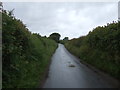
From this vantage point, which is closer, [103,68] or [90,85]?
[90,85]

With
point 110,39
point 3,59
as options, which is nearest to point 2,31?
point 3,59

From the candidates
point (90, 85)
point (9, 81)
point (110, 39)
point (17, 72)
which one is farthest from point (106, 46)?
point (9, 81)

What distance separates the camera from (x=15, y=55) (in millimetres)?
8406

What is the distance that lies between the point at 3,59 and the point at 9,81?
3.19 ft

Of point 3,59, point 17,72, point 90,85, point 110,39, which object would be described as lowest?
point 90,85

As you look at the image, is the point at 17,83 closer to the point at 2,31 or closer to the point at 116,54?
the point at 2,31

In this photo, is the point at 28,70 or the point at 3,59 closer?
the point at 3,59

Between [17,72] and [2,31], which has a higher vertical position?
[2,31]

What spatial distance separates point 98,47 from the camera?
53.8 ft

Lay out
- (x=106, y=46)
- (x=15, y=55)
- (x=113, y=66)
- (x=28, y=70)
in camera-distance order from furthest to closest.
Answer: (x=106, y=46), (x=113, y=66), (x=28, y=70), (x=15, y=55)

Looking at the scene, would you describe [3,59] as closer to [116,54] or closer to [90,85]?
[90,85]

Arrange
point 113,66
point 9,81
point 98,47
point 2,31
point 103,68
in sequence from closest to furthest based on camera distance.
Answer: point 9,81, point 2,31, point 113,66, point 103,68, point 98,47

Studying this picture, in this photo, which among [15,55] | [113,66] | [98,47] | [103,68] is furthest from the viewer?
[98,47]

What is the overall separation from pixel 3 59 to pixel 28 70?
8.20 feet
